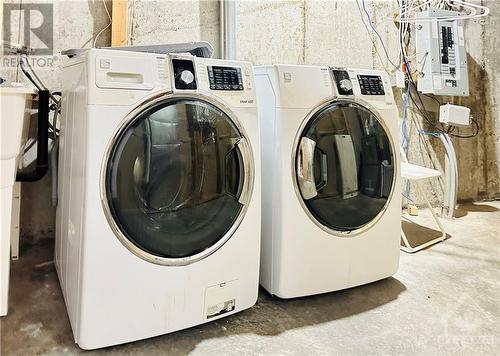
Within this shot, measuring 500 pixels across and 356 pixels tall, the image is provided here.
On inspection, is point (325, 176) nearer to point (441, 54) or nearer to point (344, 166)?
point (344, 166)

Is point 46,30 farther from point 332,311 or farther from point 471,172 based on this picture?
point 471,172

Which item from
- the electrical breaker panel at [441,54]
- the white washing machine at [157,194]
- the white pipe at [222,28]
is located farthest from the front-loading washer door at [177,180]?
the electrical breaker panel at [441,54]

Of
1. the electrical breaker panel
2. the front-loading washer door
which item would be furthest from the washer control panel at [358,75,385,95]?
the electrical breaker panel

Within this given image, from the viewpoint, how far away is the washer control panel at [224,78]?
1385 mm

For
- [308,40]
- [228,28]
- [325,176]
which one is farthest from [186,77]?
[308,40]

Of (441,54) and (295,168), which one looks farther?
(441,54)

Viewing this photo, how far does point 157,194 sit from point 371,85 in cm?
113

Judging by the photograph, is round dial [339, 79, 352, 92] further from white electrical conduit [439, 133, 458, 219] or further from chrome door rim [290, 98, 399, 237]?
white electrical conduit [439, 133, 458, 219]

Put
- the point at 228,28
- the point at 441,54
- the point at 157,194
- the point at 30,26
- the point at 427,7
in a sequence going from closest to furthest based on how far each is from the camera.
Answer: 1. the point at 157,194
2. the point at 30,26
3. the point at 228,28
4. the point at 441,54
5. the point at 427,7

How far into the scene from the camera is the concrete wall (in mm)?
2234

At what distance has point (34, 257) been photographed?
6.82 ft

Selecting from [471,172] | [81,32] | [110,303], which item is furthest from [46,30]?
[471,172]

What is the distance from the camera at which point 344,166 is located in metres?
1.67

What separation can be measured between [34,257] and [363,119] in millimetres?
1908
